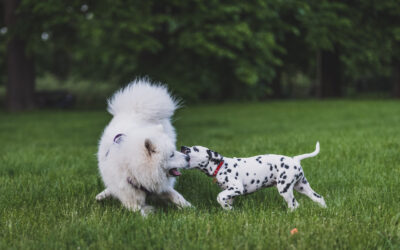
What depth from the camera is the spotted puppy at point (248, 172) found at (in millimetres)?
3699

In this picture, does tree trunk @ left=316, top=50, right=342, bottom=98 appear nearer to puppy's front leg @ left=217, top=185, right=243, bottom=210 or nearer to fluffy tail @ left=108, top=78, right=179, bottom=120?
fluffy tail @ left=108, top=78, right=179, bottom=120

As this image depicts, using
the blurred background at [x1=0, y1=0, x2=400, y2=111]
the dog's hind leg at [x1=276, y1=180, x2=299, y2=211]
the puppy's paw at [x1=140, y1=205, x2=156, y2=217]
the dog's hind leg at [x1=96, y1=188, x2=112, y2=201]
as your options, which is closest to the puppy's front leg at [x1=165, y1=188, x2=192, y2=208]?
the puppy's paw at [x1=140, y1=205, x2=156, y2=217]

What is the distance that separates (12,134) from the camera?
42.6 ft

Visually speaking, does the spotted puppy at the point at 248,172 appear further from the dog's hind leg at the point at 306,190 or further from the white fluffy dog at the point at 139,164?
the white fluffy dog at the point at 139,164

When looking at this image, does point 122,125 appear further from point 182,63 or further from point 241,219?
point 182,63

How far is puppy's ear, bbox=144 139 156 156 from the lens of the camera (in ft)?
11.9

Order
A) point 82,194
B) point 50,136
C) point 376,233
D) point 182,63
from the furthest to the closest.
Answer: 1. point 182,63
2. point 50,136
3. point 82,194
4. point 376,233

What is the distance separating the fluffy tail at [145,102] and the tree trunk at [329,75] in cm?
2289

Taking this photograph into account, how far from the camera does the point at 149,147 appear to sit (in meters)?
3.67

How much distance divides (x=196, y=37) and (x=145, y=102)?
12.3m

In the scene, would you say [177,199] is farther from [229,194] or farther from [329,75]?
[329,75]

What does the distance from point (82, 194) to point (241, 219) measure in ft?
6.66

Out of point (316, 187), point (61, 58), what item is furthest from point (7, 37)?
point (61, 58)

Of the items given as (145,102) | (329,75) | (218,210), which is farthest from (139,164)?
(329,75)
